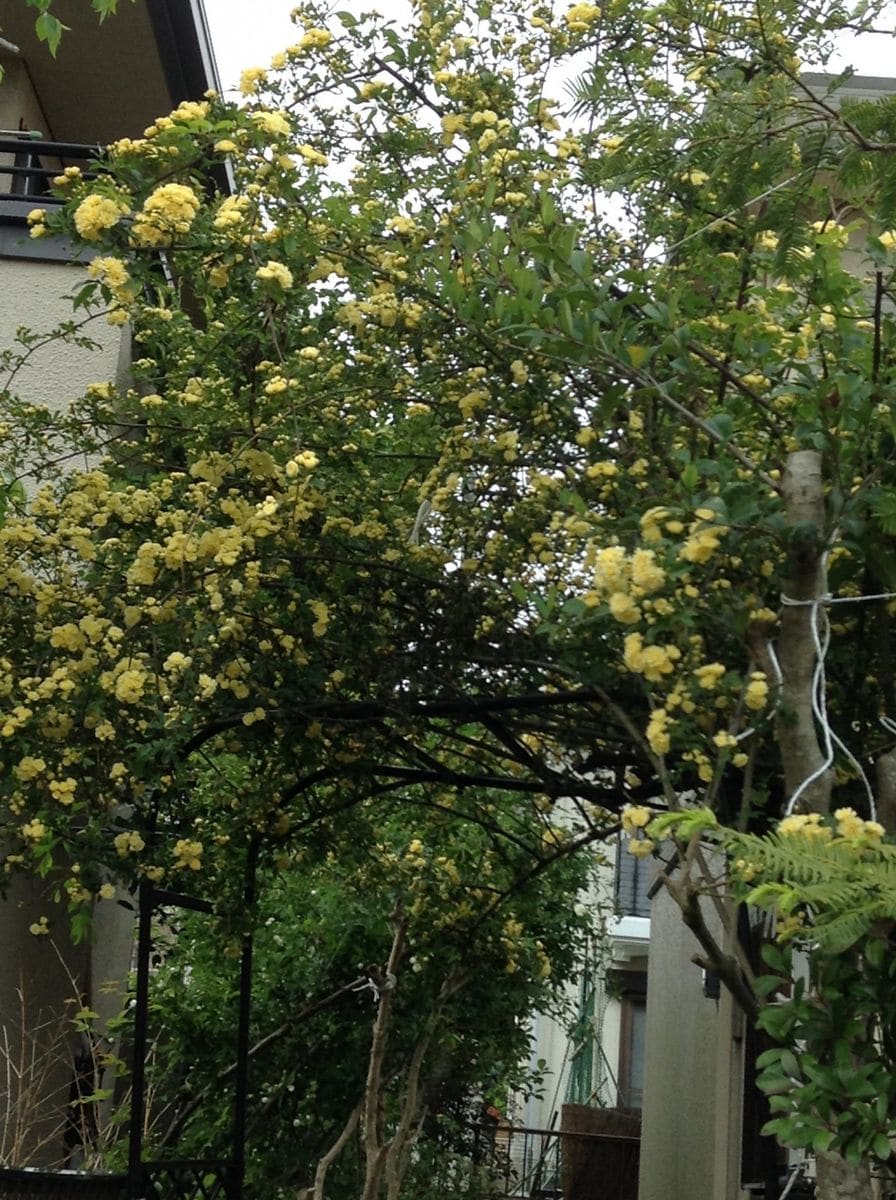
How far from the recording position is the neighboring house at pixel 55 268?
794cm

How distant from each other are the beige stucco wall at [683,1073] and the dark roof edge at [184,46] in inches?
251

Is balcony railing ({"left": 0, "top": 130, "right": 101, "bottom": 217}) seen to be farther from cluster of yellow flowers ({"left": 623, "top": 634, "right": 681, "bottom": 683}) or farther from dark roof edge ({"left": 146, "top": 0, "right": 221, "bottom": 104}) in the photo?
cluster of yellow flowers ({"left": 623, "top": 634, "right": 681, "bottom": 683})

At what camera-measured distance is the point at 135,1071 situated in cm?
598

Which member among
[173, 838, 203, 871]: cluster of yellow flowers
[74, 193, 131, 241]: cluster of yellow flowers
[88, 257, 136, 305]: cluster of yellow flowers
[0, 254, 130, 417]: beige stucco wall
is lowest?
[173, 838, 203, 871]: cluster of yellow flowers

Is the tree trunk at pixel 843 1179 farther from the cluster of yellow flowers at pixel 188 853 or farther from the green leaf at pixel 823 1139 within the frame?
the cluster of yellow flowers at pixel 188 853

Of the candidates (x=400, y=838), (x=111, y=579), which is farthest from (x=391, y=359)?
(x=400, y=838)

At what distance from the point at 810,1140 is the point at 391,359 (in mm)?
2921

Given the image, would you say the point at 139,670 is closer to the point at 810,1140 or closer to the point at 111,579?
the point at 111,579

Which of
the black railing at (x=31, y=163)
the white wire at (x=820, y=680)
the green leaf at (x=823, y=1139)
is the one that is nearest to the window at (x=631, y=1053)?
the black railing at (x=31, y=163)

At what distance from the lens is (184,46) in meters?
10.3

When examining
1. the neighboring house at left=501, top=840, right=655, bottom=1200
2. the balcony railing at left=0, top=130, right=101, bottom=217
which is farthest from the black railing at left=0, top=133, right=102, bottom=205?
the neighboring house at left=501, top=840, right=655, bottom=1200

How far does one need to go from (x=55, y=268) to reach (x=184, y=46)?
2723 mm

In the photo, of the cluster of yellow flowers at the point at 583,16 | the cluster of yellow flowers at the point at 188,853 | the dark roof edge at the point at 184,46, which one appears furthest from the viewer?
the dark roof edge at the point at 184,46

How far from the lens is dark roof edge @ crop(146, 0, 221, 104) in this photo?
1001 centimetres
